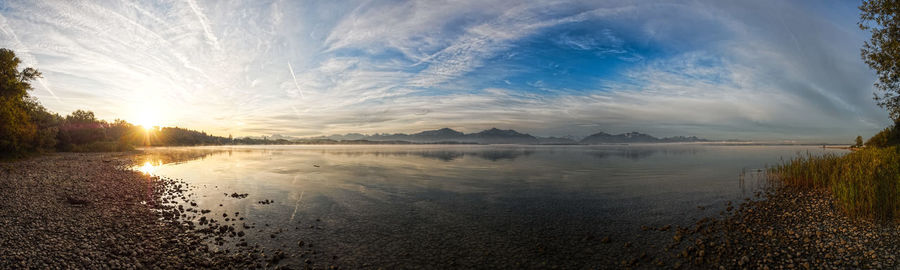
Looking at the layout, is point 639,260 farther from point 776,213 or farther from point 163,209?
point 163,209

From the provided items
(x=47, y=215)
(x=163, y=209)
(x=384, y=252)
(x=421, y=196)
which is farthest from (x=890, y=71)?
(x=47, y=215)

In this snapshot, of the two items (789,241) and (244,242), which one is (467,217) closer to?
(244,242)

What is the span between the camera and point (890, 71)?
68.6ft

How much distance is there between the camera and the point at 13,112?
32031 millimetres

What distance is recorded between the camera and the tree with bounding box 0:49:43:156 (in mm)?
30848

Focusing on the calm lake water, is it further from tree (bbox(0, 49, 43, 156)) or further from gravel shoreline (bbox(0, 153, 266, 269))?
tree (bbox(0, 49, 43, 156))

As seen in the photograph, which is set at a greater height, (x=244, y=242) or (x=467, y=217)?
(x=244, y=242)

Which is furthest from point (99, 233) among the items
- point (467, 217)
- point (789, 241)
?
point (789, 241)

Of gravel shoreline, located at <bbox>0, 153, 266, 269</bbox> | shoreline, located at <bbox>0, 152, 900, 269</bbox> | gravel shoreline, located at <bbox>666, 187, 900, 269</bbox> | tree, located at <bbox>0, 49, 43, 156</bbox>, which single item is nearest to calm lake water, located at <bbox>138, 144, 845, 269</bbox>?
shoreline, located at <bbox>0, 152, 900, 269</bbox>

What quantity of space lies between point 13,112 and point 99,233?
37.9 m

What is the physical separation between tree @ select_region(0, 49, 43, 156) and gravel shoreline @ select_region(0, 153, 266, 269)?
2211cm

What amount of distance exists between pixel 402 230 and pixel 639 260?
8011 mm

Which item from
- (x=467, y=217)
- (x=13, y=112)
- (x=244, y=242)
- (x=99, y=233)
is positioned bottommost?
(x=467, y=217)

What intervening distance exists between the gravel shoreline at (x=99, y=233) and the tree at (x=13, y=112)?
22111 millimetres
